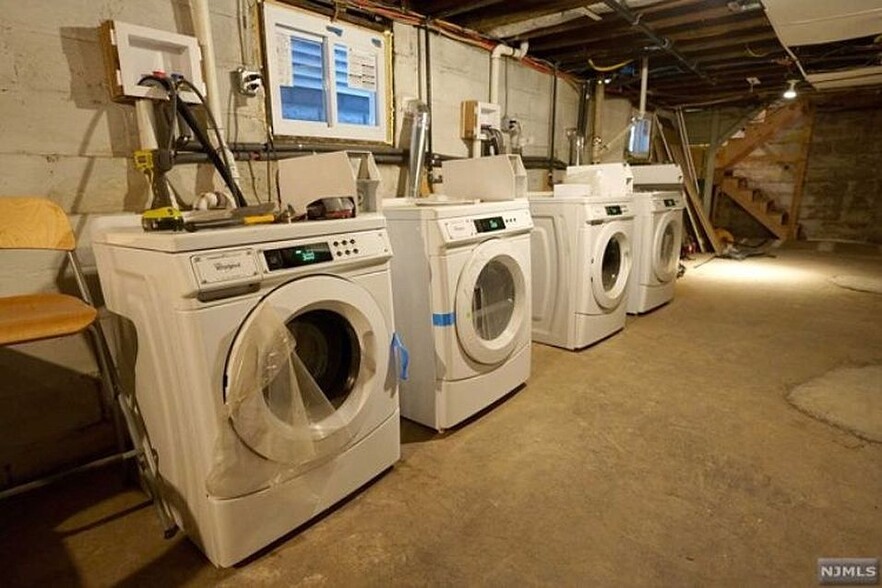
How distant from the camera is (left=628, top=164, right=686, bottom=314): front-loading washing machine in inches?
135

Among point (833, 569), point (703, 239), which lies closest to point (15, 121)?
point (833, 569)

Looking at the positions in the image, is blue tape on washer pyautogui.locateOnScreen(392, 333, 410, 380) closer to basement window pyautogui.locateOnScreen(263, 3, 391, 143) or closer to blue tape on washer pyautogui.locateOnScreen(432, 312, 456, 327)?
blue tape on washer pyautogui.locateOnScreen(432, 312, 456, 327)

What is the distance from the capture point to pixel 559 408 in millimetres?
2145

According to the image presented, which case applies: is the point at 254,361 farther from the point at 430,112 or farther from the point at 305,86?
the point at 430,112

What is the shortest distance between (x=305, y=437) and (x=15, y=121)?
4.66 feet

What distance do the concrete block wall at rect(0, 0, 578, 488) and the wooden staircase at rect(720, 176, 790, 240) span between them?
304 inches

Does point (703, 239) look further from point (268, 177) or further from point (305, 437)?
point (305, 437)

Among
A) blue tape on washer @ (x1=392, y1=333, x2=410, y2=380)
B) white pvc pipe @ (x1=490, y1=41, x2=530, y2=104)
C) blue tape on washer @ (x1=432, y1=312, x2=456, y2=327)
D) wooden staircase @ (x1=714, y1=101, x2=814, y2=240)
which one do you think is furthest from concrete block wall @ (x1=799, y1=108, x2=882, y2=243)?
blue tape on washer @ (x1=392, y1=333, x2=410, y2=380)

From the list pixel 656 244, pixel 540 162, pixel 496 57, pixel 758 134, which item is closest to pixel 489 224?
pixel 496 57

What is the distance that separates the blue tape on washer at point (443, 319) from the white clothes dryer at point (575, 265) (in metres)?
1.16

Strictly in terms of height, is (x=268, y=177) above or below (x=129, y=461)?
above

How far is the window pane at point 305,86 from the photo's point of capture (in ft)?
7.21

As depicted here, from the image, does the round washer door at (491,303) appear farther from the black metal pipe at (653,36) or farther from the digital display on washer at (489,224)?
the black metal pipe at (653,36)

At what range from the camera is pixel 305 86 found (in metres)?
2.26
